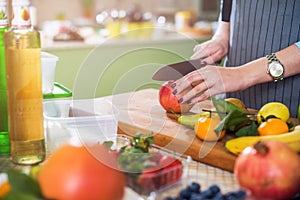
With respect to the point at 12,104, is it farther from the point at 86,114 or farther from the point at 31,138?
the point at 86,114

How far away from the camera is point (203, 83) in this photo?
130 centimetres

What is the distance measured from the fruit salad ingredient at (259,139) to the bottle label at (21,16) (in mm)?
470

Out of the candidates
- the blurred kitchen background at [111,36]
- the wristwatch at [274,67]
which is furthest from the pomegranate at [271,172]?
the blurred kitchen background at [111,36]

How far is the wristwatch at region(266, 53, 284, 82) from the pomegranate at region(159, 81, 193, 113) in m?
0.24

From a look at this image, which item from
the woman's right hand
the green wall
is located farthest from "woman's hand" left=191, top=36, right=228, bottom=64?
the green wall

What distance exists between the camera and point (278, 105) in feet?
4.04

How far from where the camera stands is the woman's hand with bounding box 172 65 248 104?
1298mm

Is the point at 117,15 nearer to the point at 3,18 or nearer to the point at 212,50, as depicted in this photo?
the point at 212,50

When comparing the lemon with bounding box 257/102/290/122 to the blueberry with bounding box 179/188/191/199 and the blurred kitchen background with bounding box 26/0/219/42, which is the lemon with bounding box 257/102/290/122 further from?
the blurred kitchen background with bounding box 26/0/219/42

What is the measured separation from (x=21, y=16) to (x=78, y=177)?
0.36 m

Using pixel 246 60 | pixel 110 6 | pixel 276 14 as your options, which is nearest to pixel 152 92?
pixel 246 60

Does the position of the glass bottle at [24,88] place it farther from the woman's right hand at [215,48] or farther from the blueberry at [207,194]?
the woman's right hand at [215,48]

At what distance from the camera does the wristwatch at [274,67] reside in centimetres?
139

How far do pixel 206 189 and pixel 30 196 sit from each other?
270 millimetres
